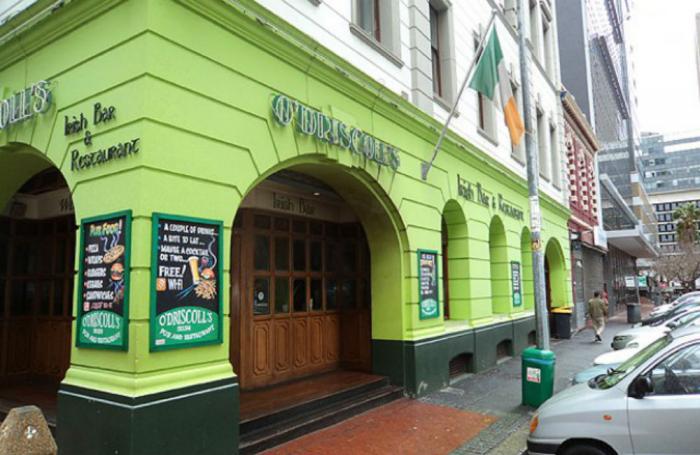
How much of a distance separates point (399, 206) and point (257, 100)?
12.2 ft

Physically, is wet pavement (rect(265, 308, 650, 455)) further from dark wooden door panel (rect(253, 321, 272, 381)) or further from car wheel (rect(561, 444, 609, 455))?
dark wooden door panel (rect(253, 321, 272, 381))

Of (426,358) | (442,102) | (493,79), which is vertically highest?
(442,102)

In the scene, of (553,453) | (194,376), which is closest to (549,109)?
(553,453)

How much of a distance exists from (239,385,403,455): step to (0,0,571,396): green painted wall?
4.36 ft

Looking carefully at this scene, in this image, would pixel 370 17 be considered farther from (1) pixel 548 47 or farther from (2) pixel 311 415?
(1) pixel 548 47

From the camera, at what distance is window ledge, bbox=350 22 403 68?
858 centimetres

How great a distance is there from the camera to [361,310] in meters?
10.9

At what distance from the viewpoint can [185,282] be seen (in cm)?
527

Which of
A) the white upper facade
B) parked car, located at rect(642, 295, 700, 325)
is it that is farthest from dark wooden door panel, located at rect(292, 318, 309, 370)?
parked car, located at rect(642, 295, 700, 325)

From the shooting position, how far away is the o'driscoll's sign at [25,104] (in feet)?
20.2

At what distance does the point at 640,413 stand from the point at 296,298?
643 centimetres

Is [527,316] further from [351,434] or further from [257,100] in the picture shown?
[257,100]

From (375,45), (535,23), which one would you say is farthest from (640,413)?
(535,23)

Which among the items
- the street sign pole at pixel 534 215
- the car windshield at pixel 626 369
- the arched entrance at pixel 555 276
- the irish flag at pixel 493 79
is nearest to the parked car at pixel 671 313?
the arched entrance at pixel 555 276
